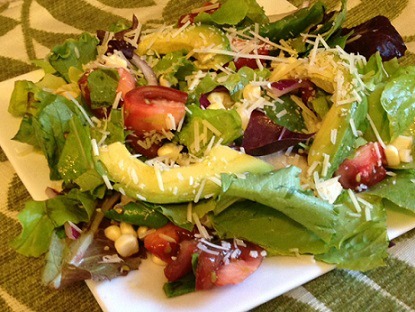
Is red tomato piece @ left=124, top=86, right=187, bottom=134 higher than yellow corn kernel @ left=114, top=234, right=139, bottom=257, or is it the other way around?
red tomato piece @ left=124, top=86, right=187, bottom=134

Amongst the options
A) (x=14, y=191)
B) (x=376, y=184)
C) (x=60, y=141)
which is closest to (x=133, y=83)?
(x=60, y=141)

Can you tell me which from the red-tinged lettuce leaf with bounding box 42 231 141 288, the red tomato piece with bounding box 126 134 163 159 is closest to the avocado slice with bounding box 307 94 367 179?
the red tomato piece with bounding box 126 134 163 159

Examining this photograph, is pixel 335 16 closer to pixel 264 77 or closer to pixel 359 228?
pixel 264 77

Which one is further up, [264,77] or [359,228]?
[264,77]

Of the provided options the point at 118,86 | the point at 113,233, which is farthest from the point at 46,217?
the point at 118,86

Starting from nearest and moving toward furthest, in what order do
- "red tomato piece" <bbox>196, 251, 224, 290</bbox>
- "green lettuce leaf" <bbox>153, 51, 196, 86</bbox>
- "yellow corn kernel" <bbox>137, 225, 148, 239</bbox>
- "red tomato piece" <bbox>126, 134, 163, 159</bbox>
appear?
"red tomato piece" <bbox>196, 251, 224, 290</bbox>
"yellow corn kernel" <bbox>137, 225, 148, 239</bbox>
"red tomato piece" <bbox>126, 134, 163, 159</bbox>
"green lettuce leaf" <bbox>153, 51, 196, 86</bbox>

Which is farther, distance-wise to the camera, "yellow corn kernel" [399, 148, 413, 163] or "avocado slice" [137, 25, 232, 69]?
"avocado slice" [137, 25, 232, 69]

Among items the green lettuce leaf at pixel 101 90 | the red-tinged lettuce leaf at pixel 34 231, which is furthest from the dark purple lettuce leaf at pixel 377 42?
the red-tinged lettuce leaf at pixel 34 231

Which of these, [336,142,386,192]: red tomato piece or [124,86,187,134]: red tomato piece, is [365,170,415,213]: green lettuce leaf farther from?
[124,86,187,134]: red tomato piece
